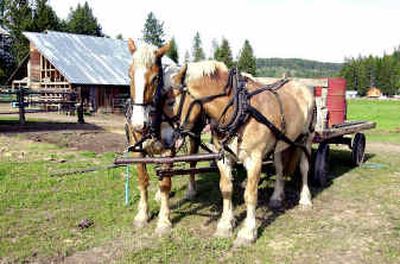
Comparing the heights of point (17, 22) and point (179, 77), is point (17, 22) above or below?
above

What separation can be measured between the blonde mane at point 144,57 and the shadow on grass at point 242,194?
258 cm

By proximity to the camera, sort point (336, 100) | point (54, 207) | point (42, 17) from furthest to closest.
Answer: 1. point (42, 17)
2. point (336, 100)
3. point (54, 207)

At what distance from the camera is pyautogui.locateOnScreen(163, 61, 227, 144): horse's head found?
5.13 metres

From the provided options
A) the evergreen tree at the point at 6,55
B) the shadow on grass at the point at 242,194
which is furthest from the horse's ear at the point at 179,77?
the evergreen tree at the point at 6,55

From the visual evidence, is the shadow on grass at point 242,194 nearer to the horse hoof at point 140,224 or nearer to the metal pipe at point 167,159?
the horse hoof at point 140,224

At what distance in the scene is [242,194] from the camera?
779 centimetres

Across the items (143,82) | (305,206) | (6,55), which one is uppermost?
(6,55)

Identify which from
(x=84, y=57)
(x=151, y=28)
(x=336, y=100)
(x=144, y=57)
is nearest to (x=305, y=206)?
(x=336, y=100)

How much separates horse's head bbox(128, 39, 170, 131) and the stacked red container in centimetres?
506

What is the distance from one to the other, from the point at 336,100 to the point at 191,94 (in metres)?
4.91

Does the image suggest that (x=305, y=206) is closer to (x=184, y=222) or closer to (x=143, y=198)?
(x=184, y=222)

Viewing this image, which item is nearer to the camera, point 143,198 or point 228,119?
point 228,119

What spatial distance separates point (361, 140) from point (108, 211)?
657cm

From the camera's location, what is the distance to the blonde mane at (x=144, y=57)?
466 centimetres
